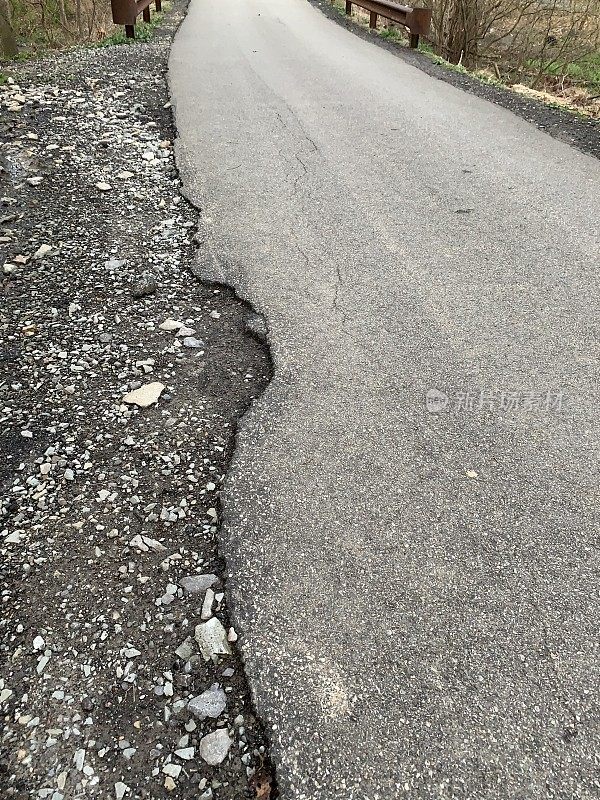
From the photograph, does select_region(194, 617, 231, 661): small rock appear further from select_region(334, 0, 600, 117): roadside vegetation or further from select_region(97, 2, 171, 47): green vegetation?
select_region(334, 0, 600, 117): roadside vegetation

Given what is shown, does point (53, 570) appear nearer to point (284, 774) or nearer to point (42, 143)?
point (284, 774)

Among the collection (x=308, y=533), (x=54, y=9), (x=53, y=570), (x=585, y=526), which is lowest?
(x=53, y=570)

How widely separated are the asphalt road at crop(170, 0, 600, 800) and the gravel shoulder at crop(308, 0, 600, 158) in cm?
103

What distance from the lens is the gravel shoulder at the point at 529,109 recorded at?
643 centimetres

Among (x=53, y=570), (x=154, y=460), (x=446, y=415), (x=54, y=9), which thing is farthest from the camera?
(x=54, y=9)

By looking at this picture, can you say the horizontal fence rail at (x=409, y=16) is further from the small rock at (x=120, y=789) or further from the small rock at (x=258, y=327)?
the small rock at (x=120, y=789)

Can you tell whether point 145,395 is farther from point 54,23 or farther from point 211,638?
point 54,23

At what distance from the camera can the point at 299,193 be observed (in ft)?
16.6

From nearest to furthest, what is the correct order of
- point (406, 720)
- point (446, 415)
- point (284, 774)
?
point (284, 774) < point (406, 720) < point (446, 415)

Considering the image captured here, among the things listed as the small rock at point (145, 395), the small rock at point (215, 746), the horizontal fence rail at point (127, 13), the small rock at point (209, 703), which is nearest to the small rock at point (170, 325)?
the small rock at point (145, 395)

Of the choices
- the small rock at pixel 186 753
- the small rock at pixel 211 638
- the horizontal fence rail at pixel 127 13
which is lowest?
the small rock at pixel 186 753

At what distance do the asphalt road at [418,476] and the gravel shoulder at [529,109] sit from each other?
1027 mm

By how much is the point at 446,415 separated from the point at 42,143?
516 cm

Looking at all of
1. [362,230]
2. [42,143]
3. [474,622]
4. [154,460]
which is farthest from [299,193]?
[474,622]
